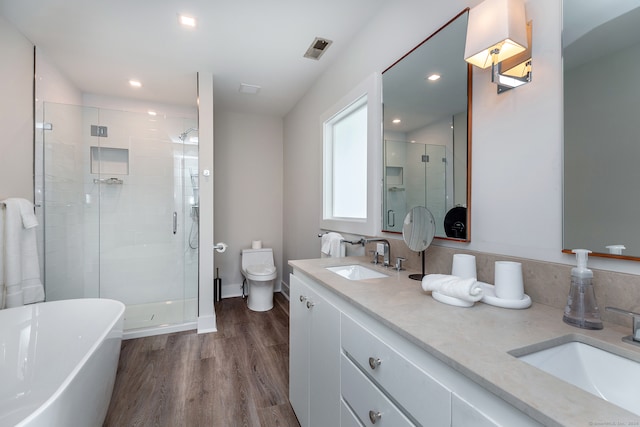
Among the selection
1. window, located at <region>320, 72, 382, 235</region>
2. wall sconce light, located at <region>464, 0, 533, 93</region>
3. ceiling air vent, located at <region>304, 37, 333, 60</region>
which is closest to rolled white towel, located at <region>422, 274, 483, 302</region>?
wall sconce light, located at <region>464, 0, 533, 93</region>

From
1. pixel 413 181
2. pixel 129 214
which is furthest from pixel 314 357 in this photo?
pixel 129 214

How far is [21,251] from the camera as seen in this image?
2047 millimetres

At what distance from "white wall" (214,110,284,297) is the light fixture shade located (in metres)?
3.29

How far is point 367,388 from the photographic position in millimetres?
931

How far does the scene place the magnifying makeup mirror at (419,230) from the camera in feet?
4.56

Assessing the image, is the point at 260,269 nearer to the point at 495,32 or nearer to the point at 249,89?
the point at 249,89

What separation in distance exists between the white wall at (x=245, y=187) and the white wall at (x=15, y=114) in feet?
5.91

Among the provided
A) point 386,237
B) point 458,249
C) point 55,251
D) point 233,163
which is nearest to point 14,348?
point 55,251

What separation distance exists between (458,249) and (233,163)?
3315mm

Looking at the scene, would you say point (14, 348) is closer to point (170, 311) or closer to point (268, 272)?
point (170, 311)

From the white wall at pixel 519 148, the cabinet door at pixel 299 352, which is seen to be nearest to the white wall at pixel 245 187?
the cabinet door at pixel 299 352

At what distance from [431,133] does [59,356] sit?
→ 249cm

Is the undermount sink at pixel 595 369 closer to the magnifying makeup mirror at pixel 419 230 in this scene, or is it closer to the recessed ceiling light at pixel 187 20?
the magnifying makeup mirror at pixel 419 230

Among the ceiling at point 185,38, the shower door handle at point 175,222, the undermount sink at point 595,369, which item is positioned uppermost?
the ceiling at point 185,38
